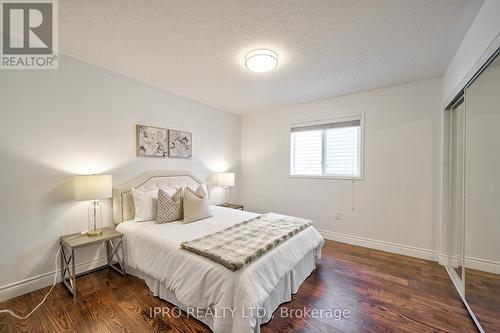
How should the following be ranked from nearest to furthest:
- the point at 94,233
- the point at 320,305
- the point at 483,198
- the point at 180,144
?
the point at 483,198
the point at 320,305
the point at 94,233
the point at 180,144

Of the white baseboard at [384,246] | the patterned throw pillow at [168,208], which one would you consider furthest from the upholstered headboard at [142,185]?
the white baseboard at [384,246]

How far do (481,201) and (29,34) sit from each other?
4321 millimetres

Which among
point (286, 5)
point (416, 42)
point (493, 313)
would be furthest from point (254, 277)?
point (416, 42)

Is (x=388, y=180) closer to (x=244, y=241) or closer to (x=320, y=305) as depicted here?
(x=320, y=305)

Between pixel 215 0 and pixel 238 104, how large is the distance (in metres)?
2.50

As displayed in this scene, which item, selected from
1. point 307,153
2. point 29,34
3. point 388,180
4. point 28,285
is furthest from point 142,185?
point 388,180

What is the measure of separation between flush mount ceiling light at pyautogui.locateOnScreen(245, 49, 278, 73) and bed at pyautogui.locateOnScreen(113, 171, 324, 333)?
6.04ft

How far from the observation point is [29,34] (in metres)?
2.02

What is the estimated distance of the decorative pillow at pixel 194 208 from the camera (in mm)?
2660

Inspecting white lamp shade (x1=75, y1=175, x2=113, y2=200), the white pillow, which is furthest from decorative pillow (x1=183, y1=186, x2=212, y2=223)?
white lamp shade (x1=75, y1=175, x2=113, y2=200)

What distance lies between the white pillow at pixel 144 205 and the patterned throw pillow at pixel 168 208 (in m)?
0.14

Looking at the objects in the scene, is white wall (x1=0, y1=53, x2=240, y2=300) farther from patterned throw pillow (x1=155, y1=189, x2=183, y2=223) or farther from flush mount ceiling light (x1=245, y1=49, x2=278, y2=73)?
flush mount ceiling light (x1=245, y1=49, x2=278, y2=73)

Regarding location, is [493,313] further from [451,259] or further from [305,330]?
[305,330]

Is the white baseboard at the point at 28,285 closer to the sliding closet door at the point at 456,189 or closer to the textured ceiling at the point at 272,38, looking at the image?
the textured ceiling at the point at 272,38
